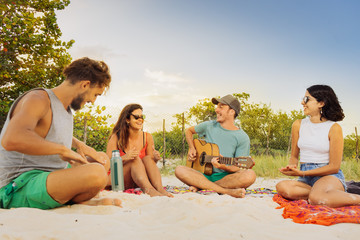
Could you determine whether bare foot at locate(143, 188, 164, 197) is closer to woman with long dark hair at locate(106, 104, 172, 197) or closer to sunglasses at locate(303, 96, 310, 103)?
woman with long dark hair at locate(106, 104, 172, 197)

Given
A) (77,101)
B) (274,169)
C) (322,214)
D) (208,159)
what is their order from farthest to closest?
(274,169)
(208,159)
(322,214)
(77,101)

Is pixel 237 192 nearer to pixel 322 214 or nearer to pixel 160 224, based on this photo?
pixel 322 214

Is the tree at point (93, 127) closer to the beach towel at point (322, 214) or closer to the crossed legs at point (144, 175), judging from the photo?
the crossed legs at point (144, 175)

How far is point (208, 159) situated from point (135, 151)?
4.02 ft

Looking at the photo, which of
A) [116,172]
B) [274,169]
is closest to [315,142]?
[116,172]

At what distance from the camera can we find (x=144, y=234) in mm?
2301

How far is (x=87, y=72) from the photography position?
304 centimetres

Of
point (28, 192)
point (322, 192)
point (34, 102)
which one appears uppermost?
point (34, 102)

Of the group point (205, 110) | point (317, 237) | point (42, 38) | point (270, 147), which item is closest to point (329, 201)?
point (317, 237)

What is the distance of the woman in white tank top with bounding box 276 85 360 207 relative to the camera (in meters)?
3.97

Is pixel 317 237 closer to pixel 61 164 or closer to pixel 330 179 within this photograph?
pixel 330 179

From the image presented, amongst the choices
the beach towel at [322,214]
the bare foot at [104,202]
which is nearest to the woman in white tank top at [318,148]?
the beach towel at [322,214]

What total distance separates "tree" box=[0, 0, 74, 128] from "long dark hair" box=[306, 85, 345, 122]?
24.7 feet

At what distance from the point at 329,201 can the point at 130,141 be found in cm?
297
